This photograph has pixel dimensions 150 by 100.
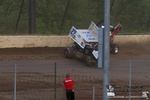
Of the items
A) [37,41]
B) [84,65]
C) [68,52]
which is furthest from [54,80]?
[37,41]

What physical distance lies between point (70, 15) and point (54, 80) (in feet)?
51.8

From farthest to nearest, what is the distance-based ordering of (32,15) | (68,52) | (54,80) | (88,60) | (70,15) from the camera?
(70,15), (32,15), (68,52), (88,60), (54,80)

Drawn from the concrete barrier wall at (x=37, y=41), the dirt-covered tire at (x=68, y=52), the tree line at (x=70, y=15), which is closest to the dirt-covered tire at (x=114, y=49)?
the concrete barrier wall at (x=37, y=41)

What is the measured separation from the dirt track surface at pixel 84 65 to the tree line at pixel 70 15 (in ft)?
15.0

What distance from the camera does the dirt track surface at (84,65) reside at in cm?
2712

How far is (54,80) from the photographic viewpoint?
25734 mm

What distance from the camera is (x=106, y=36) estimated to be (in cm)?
1412

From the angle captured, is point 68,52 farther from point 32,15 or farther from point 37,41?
point 32,15

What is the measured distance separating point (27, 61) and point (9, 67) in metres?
2.52

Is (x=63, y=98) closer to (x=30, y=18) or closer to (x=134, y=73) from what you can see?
(x=134, y=73)

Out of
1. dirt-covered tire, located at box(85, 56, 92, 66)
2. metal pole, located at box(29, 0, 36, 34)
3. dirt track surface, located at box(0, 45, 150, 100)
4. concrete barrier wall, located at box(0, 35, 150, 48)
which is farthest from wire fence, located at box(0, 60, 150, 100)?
metal pole, located at box(29, 0, 36, 34)

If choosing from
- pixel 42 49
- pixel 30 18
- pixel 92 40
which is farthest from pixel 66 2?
pixel 92 40

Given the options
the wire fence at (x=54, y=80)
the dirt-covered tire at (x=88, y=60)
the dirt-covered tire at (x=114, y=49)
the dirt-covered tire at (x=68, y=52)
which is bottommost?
the wire fence at (x=54, y=80)

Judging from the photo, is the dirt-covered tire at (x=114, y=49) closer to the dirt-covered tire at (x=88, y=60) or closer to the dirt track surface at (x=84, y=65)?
the dirt track surface at (x=84, y=65)
